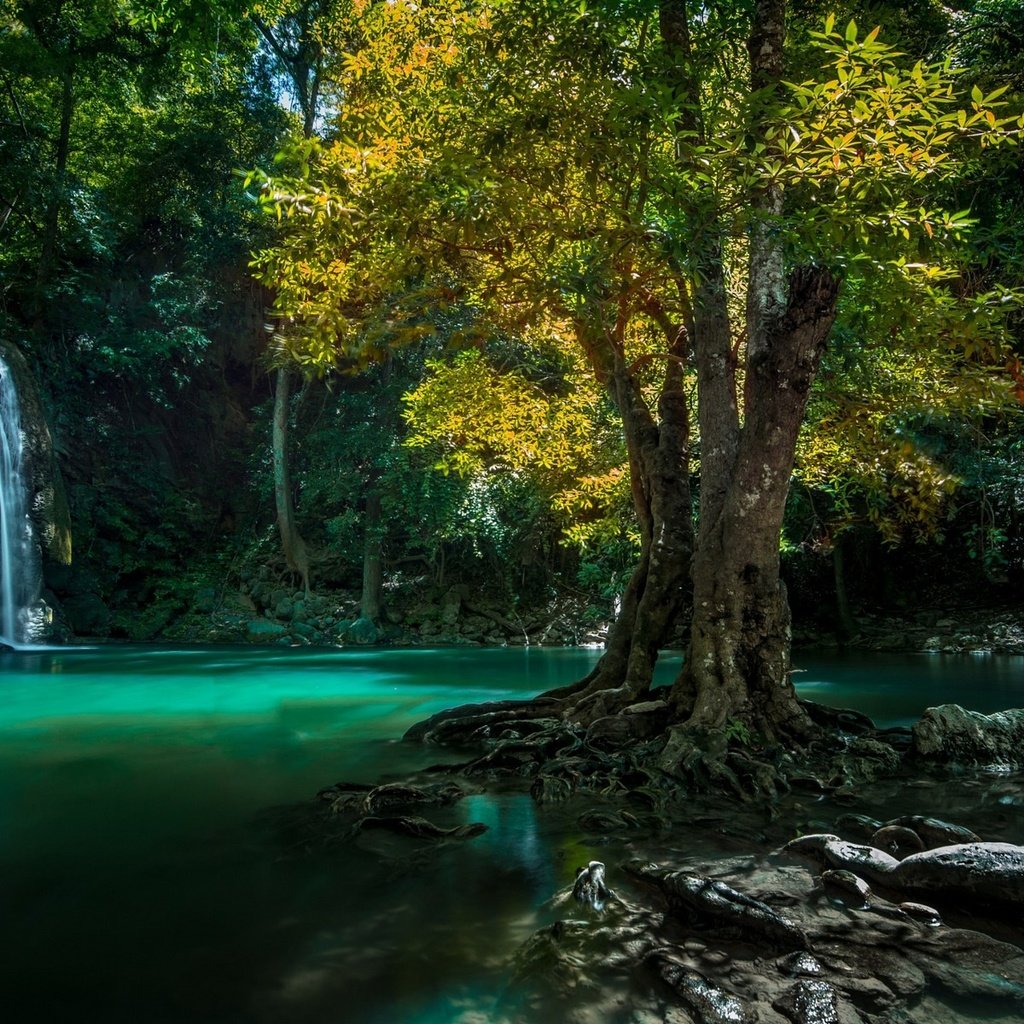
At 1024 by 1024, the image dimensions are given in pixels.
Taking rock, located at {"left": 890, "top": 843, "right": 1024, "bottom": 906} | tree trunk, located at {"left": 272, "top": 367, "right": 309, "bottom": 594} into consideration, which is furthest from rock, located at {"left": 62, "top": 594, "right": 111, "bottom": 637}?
rock, located at {"left": 890, "top": 843, "right": 1024, "bottom": 906}

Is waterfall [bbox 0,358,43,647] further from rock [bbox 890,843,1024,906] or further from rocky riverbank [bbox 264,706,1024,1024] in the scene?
rock [bbox 890,843,1024,906]

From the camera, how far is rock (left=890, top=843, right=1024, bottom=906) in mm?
3561

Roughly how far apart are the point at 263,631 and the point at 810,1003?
21.7 metres

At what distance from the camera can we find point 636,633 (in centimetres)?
793

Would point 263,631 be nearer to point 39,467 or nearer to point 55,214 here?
point 39,467

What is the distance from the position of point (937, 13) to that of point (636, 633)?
758cm

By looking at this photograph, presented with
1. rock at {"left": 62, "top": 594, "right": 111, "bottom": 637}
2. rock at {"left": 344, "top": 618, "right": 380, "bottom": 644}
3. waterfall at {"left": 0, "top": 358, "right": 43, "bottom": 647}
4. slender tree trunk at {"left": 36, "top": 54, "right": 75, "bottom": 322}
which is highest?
slender tree trunk at {"left": 36, "top": 54, "right": 75, "bottom": 322}

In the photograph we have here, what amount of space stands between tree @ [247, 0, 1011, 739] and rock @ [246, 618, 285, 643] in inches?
641

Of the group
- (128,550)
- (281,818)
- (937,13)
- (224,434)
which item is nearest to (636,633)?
(281,818)

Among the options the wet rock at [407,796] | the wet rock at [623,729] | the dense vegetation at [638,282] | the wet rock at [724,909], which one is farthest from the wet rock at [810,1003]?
the wet rock at [623,729]

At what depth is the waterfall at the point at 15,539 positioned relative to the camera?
64.3 ft

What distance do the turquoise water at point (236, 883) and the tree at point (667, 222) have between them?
2803 mm

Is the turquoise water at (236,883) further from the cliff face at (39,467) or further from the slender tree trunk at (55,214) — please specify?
the slender tree trunk at (55,214)

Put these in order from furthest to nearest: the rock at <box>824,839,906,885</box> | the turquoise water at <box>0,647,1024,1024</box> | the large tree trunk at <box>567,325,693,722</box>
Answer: the large tree trunk at <box>567,325,693,722</box>, the rock at <box>824,839,906,885</box>, the turquoise water at <box>0,647,1024,1024</box>
